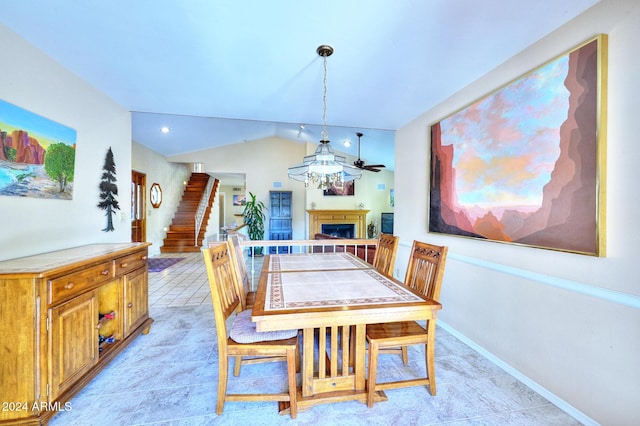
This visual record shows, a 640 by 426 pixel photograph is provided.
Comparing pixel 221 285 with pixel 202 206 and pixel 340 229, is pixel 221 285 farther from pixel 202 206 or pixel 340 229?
pixel 202 206

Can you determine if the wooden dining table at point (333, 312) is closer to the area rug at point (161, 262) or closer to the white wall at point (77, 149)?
the white wall at point (77, 149)

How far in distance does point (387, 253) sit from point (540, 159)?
132 cm

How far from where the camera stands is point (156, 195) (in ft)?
22.4

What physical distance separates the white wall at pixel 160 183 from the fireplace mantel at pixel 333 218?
155 inches

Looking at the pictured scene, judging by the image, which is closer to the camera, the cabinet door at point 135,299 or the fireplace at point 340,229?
the cabinet door at point 135,299

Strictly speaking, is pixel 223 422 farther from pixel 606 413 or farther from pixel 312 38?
pixel 312 38

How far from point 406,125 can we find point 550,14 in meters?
1.96

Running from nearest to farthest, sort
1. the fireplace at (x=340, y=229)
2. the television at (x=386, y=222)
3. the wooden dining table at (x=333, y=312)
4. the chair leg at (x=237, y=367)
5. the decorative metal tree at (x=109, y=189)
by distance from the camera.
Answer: the wooden dining table at (x=333, y=312), the chair leg at (x=237, y=367), the decorative metal tree at (x=109, y=189), the fireplace at (x=340, y=229), the television at (x=386, y=222)

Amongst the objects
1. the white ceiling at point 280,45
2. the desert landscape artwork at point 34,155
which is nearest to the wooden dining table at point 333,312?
the white ceiling at point 280,45

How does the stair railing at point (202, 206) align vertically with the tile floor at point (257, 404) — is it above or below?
above

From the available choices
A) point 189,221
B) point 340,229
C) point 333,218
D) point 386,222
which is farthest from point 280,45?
point 189,221

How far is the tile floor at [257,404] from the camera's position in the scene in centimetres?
150

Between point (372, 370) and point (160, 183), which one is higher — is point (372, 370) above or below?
below

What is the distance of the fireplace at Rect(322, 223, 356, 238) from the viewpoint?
7.23m
